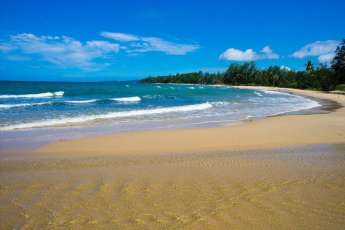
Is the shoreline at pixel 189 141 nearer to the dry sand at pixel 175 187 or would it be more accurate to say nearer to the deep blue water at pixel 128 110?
the dry sand at pixel 175 187

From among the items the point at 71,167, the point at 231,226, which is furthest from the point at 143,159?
the point at 231,226

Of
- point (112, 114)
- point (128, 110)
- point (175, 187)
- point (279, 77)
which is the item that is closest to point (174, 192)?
point (175, 187)

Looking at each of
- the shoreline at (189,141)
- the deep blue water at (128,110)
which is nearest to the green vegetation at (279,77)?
the deep blue water at (128,110)

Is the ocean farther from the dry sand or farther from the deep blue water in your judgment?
the dry sand

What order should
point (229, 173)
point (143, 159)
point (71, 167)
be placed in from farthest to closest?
point (143, 159), point (71, 167), point (229, 173)

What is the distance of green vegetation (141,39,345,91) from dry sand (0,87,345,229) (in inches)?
2580

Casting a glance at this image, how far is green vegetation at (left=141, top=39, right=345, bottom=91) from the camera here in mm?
65875

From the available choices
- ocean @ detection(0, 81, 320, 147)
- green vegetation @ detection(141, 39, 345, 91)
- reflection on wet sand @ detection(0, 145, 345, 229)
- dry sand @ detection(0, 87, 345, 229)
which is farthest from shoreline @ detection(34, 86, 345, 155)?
green vegetation @ detection(141, 39, 345, 91)

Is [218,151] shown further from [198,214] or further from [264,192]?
[198,214]

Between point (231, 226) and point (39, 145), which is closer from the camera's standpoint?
point (231, 226)

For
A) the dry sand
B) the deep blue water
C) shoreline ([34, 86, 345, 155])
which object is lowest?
the deep blue water

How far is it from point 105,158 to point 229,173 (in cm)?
325

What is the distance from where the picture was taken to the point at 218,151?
26.2 feet

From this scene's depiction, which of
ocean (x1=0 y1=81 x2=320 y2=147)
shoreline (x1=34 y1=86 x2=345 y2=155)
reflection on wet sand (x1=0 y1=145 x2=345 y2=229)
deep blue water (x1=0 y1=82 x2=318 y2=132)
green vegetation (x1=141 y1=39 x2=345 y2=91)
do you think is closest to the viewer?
reflection on wet sand (x1=0 y1=145 x2=345 y2=229)
